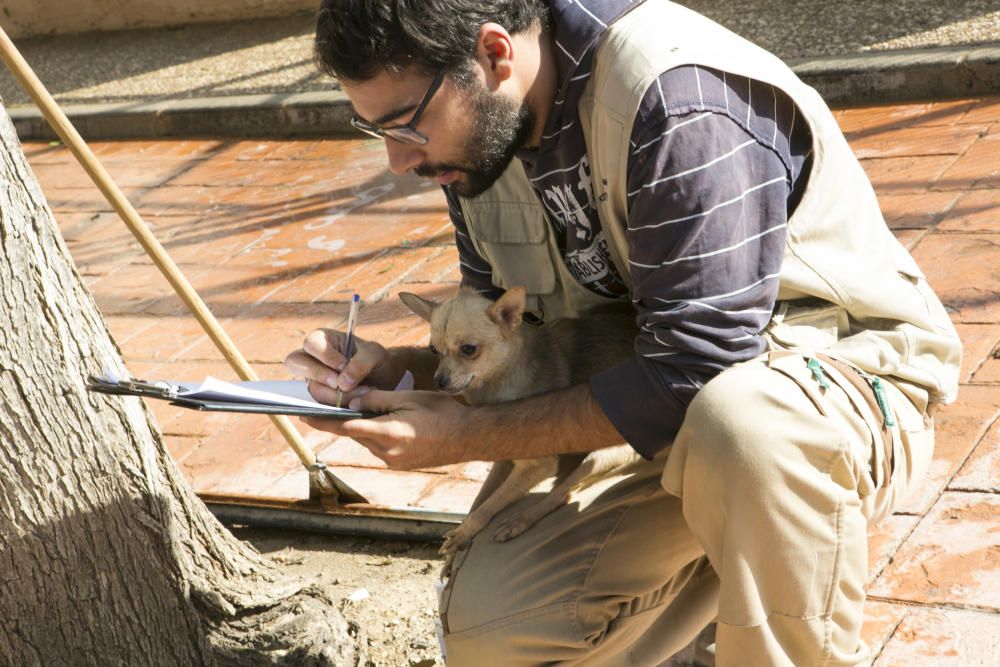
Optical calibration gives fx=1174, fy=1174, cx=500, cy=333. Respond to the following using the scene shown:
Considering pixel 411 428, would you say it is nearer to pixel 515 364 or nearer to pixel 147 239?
pixel 515 364

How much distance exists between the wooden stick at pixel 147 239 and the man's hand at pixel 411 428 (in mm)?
953

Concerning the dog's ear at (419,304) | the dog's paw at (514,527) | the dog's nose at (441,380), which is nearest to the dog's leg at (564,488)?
the dog's paw at (514,527)

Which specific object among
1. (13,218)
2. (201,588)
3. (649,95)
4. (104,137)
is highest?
(649,95)

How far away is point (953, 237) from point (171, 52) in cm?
732

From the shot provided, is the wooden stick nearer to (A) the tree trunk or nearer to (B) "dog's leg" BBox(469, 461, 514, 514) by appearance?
(A) the tree trunk

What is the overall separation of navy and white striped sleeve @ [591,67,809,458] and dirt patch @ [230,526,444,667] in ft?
4.19

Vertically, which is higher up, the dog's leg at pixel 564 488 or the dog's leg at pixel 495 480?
the dog's leg at pixel 564 488

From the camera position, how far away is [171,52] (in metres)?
9.93

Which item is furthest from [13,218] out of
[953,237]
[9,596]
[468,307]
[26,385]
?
[953,237]

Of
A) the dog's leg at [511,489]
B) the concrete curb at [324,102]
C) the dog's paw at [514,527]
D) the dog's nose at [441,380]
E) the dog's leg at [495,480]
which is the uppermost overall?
the dog's nose at [441,380]

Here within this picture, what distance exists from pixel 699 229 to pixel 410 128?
66 cm

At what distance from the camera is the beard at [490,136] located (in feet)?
7.86

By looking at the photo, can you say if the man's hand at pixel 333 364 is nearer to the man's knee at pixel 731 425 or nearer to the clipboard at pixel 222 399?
the clipboard at pixel 222 399

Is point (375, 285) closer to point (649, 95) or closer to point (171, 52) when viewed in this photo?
point (649, 95)
